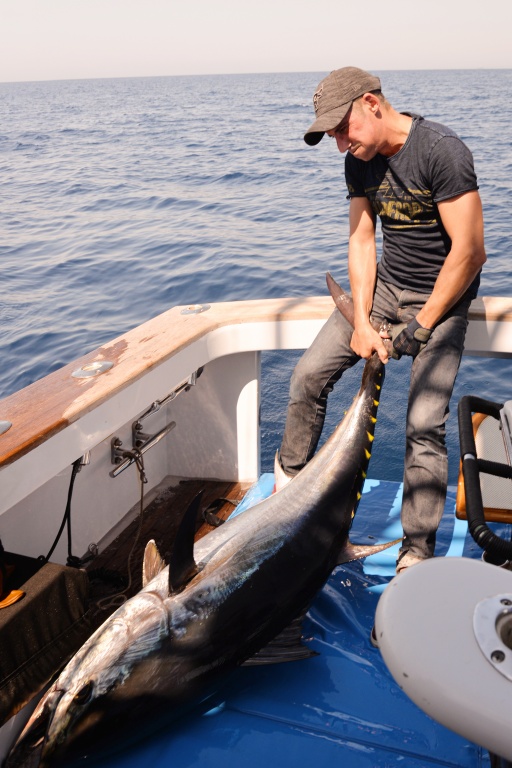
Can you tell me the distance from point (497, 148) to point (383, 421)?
57.7 ft

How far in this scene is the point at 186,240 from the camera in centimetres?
1280

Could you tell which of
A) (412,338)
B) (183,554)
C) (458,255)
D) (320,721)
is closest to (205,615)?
(183,554)

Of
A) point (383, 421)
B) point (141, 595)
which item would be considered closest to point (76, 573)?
point (141, 595)

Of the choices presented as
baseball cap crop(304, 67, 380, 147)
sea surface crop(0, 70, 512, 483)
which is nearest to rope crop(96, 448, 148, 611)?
baseball cap crop(304, 67, 380, 147)

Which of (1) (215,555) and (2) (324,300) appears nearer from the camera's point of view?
(1) (215,555)

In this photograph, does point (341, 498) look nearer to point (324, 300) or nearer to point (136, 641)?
A: point (136, 641)

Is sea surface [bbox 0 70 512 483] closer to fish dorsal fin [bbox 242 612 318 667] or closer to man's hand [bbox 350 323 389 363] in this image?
man's hand [bbox 350 323 389 363]

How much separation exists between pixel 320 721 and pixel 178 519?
5.05ft

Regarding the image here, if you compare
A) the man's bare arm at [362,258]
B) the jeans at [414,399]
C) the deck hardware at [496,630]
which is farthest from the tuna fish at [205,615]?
the deck hardware at [496,630]

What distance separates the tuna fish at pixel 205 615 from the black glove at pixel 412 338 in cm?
49

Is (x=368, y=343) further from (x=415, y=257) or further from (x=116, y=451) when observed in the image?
(x=116, y=451)

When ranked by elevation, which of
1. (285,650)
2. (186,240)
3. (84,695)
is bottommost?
(186,240)

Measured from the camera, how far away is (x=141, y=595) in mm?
2332

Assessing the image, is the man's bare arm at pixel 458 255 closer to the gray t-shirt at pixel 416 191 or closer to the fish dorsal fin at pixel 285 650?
the gray t-shirt at pixel 416 191
